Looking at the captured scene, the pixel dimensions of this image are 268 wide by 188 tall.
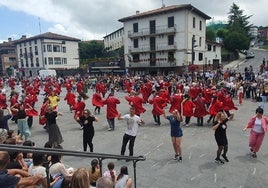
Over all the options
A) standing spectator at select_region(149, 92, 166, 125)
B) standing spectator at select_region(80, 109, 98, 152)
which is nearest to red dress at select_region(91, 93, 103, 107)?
standing spectator at select_region(149, 92, 166, 125)

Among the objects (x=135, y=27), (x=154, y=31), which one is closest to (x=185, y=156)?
(x=154, y=31)

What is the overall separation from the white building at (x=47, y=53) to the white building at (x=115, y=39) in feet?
55.4

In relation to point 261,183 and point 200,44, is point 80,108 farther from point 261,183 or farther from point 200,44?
point 200,44

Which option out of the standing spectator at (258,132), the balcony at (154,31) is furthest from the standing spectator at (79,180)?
the balcony at (154,31)

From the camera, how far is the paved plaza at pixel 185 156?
21.9ft

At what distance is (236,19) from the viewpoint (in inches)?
2408

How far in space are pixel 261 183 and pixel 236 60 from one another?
4719cm

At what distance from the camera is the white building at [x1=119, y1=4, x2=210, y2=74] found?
3991 centimetres

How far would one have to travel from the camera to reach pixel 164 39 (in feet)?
138

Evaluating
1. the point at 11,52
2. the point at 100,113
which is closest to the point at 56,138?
the point at 100,113

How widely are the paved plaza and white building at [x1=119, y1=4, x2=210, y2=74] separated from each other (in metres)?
28.5

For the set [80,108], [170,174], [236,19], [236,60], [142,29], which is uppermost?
[236,19]

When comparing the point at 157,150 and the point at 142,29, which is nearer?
the point at 157,150

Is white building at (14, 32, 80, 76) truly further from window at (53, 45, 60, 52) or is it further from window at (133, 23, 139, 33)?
window at (133, 23, 139, 33)
